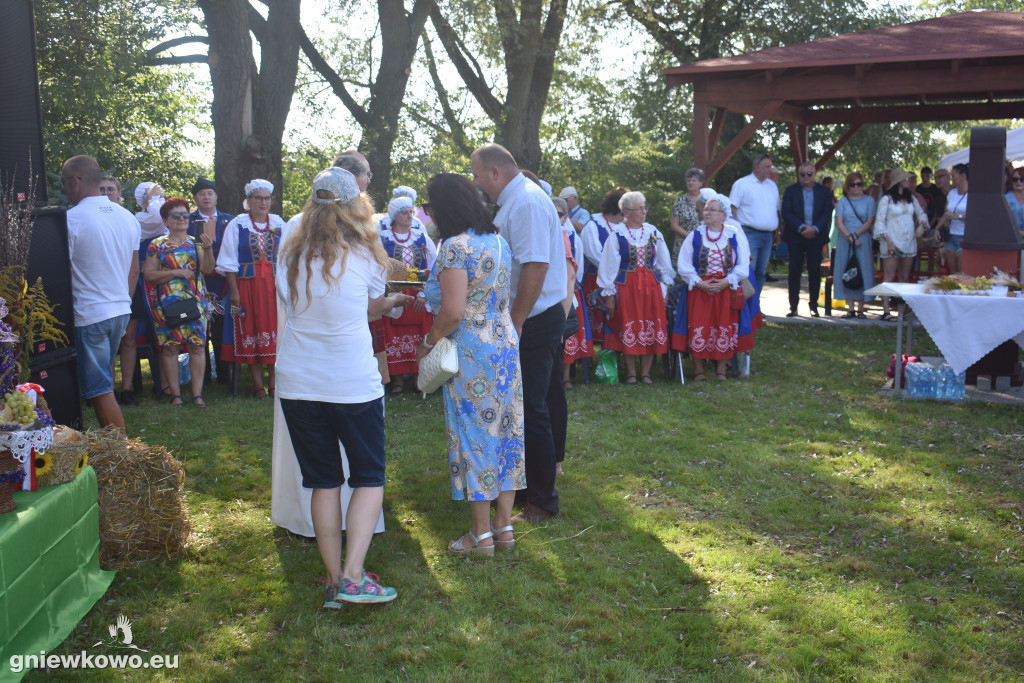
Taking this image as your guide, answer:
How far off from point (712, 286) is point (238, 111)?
233 inches

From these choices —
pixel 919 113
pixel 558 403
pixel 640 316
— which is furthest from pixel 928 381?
pixel 919 113

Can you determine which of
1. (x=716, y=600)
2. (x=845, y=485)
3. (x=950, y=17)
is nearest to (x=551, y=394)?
(x=716, y=600)

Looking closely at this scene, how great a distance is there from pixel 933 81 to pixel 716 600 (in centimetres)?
1008

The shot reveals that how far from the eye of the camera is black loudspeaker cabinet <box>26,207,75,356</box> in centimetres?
502

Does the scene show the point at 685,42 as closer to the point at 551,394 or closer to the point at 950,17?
the point at 950,17

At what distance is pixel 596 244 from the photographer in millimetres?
8695


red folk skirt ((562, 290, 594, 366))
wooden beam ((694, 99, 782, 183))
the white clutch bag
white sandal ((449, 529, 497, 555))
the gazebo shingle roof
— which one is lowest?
white sandal ((449, 529, 497, 555))

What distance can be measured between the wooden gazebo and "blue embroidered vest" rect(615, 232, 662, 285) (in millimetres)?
4143

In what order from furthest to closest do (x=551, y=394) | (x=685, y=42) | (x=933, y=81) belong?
(x=685, y=42)
(x=933, y=81)
(x=551, y=394)

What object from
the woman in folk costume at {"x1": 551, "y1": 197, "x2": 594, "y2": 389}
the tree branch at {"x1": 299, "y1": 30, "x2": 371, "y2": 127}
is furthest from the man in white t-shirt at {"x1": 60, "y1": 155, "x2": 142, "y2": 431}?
the tree branch at {"x1": 299, "y1": 30, "x2": 371, "y2": 127}

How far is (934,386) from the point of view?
7.70m

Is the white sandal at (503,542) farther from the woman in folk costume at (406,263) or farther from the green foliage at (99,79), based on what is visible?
the green foliage at (99,79)

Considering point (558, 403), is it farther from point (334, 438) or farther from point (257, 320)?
point (257, 320)

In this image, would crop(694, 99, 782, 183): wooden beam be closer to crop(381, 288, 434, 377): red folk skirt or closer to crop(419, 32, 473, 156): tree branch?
crop(381, 288, 434, 377): red folk skirt
